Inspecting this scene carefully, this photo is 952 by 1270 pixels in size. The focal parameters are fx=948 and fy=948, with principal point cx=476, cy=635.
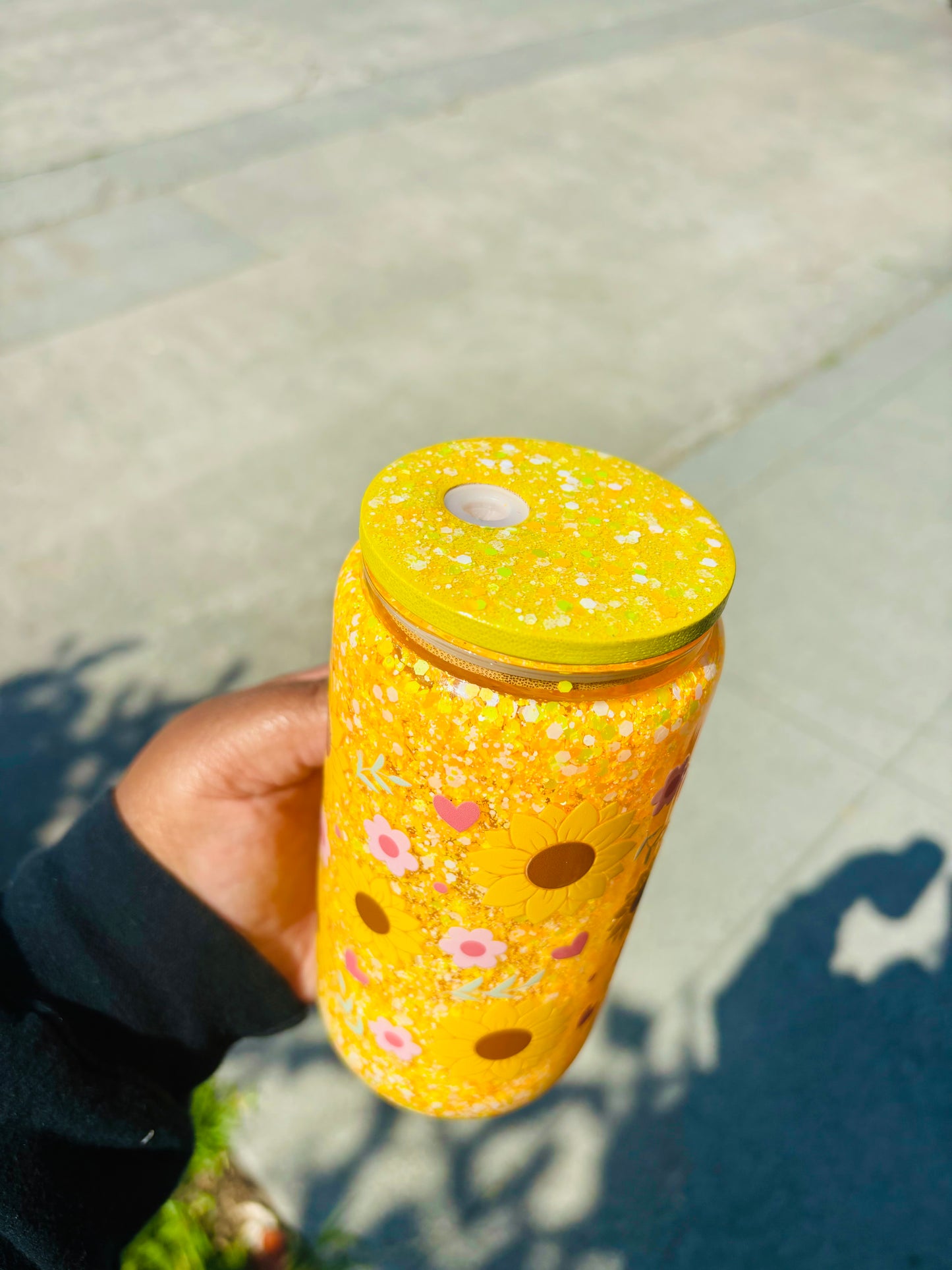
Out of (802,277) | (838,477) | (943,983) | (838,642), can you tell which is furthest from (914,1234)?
(802,277)

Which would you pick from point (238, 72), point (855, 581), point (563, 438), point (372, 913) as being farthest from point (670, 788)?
point (238, 72)

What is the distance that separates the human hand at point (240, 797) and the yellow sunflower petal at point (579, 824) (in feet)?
1.90

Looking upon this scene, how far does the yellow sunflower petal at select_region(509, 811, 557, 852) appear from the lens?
1.02m

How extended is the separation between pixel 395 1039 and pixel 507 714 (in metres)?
0.65

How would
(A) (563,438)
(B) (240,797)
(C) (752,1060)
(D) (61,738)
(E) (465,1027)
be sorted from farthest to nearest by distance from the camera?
(A) (563,438), (D) (61,738), (C) (752,1060), (B) (240,797), (E) (465,1027)

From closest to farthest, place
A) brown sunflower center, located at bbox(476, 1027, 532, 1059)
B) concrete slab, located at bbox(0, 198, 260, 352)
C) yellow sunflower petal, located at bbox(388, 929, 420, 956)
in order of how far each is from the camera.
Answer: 1. yellow sunflower petal, located at bbox(388, 929, 420, 956)
2. brown sunflower center, located at bbox(476, 1027, 532, 1059)
3. concrete slab, located at bbox(0, 198, 260, 352)

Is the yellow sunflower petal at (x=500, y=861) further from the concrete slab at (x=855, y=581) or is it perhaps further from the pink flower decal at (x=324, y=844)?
the concrete slab at (x=855, y=581)

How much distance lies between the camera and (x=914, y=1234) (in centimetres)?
233

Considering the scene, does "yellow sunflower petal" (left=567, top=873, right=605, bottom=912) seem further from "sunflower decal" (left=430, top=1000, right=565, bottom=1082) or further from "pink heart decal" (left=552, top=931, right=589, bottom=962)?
"sunflower decal" (left=430, top=1000, right=565, bottom=1082)

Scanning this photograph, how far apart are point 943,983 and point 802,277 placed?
481 centimetres

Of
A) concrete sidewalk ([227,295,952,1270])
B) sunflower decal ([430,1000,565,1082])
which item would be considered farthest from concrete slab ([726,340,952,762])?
sunflower decal ([430,1000,565,1082])

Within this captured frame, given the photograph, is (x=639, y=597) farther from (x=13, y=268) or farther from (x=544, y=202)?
(x=544, y=202)

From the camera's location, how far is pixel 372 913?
1226 millimetres

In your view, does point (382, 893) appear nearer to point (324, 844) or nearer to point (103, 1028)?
point (324, 844)
